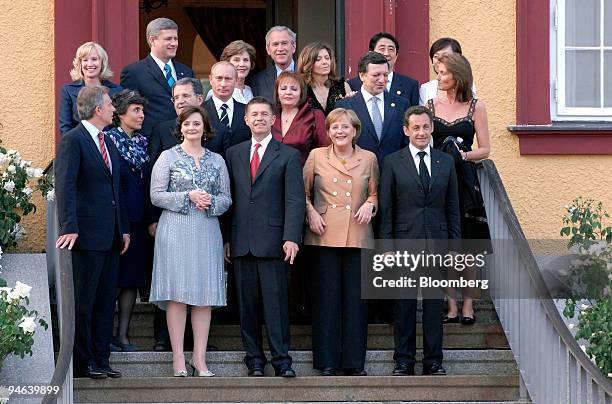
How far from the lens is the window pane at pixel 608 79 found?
11836 millimetres

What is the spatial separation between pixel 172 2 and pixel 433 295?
29.2ft

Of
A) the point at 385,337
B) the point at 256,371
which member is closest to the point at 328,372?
the point at 256,371

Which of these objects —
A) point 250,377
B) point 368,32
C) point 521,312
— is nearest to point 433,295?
point 521,312

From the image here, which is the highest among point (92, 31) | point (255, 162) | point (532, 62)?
point (92, 31)

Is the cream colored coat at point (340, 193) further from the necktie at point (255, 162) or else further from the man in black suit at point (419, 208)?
the necktie at point (255, 162)

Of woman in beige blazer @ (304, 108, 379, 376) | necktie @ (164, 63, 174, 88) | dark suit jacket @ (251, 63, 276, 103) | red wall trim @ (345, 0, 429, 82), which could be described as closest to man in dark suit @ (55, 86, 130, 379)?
necktie @ (164, 63, 174, 88)

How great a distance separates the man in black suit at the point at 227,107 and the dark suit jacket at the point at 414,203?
3.40 feet

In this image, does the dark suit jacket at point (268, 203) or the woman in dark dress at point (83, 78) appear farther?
the woman in dark dress at point (83, 78)

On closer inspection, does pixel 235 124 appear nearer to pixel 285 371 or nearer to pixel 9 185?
pixel 9 185

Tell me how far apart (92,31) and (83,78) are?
1138mm

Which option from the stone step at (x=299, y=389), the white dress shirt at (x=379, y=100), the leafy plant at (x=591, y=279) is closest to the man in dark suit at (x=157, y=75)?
the white dress shirt at (x=379, y=100)

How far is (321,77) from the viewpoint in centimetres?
1047

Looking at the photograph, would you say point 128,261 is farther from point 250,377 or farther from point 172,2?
point 172,2

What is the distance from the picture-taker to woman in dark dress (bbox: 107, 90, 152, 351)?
→ 994cm
